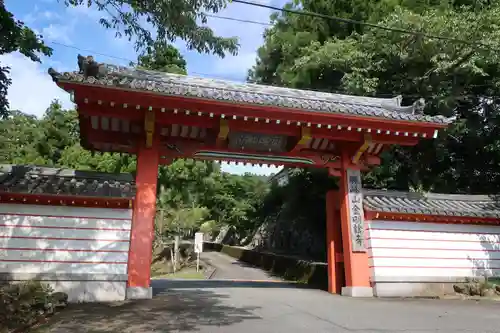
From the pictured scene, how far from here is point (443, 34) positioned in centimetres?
1192

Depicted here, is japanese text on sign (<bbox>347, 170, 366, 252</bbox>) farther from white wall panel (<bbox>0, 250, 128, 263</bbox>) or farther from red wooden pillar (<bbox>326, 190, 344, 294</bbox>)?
white wall panel (<bbox>0, 250, 128, 263</bbox>)

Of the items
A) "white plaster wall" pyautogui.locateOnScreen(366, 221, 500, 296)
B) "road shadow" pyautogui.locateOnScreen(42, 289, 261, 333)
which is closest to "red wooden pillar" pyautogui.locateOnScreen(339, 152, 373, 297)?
"white plaster wall" pyautogui.locateOnScreen(366, 221, 500, 296)

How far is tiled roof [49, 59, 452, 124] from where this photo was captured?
824 cm

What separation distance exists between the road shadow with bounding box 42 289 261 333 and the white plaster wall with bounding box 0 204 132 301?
0.54 m

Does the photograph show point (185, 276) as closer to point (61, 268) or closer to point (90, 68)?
point (61, 268)

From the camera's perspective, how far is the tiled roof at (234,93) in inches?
324

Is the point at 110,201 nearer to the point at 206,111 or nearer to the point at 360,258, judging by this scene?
the point at 206,111

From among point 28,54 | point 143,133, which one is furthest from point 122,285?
point 28,54

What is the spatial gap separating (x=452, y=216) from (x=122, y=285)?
829 cm

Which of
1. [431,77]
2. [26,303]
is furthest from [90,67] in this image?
[431,77]

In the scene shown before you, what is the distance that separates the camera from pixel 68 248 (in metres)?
8.29

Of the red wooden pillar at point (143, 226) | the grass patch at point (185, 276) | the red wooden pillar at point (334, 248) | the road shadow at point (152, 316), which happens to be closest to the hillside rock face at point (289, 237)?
the grass patch at point (185, 276)

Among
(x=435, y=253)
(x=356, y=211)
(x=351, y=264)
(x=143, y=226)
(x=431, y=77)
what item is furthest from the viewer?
(x=431, y=77)

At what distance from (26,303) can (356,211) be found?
7396 mm
